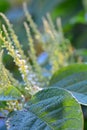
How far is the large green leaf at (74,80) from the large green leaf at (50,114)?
0.05m

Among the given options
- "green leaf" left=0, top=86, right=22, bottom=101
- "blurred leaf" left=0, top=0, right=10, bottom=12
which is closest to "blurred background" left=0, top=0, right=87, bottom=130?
"blurred leaf" left=0, top=0, right=10, bottom=12

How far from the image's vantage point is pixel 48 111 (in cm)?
58

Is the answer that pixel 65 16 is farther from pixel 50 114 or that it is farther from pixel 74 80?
pixel 50 114

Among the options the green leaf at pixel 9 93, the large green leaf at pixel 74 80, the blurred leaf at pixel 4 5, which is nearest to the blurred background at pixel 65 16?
the blurred leaf at pixel 4 5

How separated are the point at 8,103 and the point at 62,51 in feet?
1.31

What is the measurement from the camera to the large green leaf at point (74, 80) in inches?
26.2

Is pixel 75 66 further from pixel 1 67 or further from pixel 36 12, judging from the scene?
pixel 36 12

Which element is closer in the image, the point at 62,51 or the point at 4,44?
the point at 4,44

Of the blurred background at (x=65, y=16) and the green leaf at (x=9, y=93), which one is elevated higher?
the blurred background at (x=65, y=16)

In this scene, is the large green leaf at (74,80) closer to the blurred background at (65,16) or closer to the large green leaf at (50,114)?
the large green leaf at (50,114)

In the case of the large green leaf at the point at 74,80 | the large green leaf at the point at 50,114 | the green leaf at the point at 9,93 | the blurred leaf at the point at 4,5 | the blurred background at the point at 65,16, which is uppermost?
the blurred leaf at the point at 4,5

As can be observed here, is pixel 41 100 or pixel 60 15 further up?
pixel 60 15

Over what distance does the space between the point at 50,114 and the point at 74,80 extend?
0.52 ft


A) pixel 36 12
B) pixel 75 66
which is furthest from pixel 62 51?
pixel 36 12
